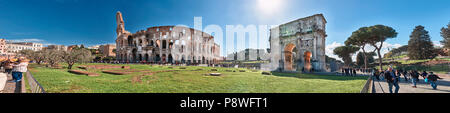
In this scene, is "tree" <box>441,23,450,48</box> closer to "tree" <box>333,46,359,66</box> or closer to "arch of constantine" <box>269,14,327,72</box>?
"tree" <box>333,46,359,66</box>

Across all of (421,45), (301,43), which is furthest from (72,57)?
(421,45)

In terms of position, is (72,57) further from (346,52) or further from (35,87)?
(346,52)

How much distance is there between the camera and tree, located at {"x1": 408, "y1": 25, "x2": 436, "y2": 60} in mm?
30875

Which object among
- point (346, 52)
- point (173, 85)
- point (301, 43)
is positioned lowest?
point (173, 85)

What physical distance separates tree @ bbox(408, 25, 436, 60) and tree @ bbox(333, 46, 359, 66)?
32.5 feet

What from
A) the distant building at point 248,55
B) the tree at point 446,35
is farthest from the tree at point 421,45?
the distant building at point 248,55

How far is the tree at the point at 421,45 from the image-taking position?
30875mm

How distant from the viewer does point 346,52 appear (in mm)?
42438

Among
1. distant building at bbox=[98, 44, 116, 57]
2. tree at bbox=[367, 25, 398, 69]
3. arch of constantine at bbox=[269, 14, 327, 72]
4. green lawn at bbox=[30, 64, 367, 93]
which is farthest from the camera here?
distant building at bbox=[98, 44, 116, 57]

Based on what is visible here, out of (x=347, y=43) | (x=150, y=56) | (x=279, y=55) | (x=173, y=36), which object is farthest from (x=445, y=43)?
(x=150, y=56)

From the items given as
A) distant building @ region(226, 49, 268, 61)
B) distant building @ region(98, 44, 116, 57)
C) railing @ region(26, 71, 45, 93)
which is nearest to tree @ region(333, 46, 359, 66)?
distant building @ region(226, 49, 268, 61)

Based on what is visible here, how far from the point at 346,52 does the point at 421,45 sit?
13078mm
